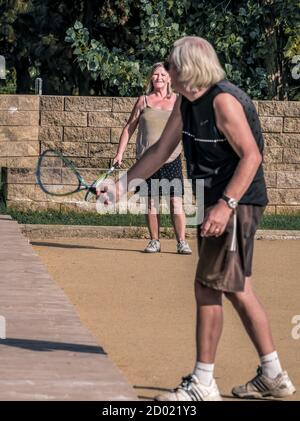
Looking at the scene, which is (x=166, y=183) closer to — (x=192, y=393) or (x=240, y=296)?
(x=240, y=296)

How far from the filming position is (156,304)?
931 cm

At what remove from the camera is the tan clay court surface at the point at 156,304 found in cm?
703

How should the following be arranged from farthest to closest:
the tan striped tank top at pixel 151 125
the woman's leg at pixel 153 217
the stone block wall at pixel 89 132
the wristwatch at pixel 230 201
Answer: the stone block wall at pixel 89 132 → the woman's leg at pixel 153 217 → the tan striped tank top at pixel 151 125 → the wristwatch at pixel 230 201

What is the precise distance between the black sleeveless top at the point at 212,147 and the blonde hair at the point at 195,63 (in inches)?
2.6

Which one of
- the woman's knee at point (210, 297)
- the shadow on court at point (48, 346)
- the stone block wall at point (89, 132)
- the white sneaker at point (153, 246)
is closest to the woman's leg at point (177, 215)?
the white sneaker at point (153, 246)

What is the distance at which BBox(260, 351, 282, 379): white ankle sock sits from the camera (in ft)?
20.2

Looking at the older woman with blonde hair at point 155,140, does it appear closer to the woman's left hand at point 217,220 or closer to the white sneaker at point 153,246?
the white sneaker at point 153,246

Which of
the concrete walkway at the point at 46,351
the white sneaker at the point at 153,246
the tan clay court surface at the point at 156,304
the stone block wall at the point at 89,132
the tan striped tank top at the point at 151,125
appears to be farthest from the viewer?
the stone block wall at the point at 89,132

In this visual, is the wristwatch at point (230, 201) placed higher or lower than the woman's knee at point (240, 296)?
higher

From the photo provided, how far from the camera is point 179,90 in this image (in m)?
6.00

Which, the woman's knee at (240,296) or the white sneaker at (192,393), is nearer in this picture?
the white sneaker at (192,393)

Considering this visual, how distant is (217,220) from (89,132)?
34.7 ft

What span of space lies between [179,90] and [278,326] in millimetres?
2904
